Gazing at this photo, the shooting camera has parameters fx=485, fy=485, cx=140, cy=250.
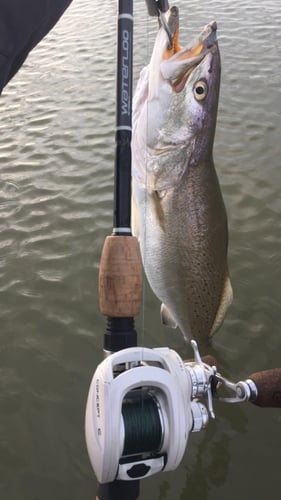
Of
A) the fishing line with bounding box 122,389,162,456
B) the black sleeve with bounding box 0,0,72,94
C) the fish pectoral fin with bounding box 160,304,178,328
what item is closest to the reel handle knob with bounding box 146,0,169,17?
the black sleeve with bounding box 0,0,72,94

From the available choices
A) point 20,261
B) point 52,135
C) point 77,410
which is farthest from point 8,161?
point 77,410

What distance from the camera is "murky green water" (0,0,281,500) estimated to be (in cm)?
244

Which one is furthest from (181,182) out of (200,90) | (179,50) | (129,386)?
(129,386)

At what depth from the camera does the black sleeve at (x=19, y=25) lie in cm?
115

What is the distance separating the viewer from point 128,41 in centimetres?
194

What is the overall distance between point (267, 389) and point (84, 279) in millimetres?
2074

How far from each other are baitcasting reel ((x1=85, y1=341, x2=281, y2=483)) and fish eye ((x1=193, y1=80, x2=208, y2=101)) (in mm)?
1192

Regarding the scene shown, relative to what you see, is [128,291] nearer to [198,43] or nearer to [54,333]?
[198,43]

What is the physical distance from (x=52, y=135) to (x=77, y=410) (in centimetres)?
379

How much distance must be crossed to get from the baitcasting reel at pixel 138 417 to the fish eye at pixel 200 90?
119 cm

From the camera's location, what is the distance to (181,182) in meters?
2.26

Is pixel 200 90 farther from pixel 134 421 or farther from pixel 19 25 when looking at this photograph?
pixel 134 421

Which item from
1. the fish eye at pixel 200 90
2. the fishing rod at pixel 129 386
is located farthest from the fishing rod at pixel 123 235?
the fish eye at pixel 200 90

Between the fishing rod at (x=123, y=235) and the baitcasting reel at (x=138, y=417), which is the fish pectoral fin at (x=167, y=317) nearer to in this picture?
the fishing rod at (x=123, y=235)
